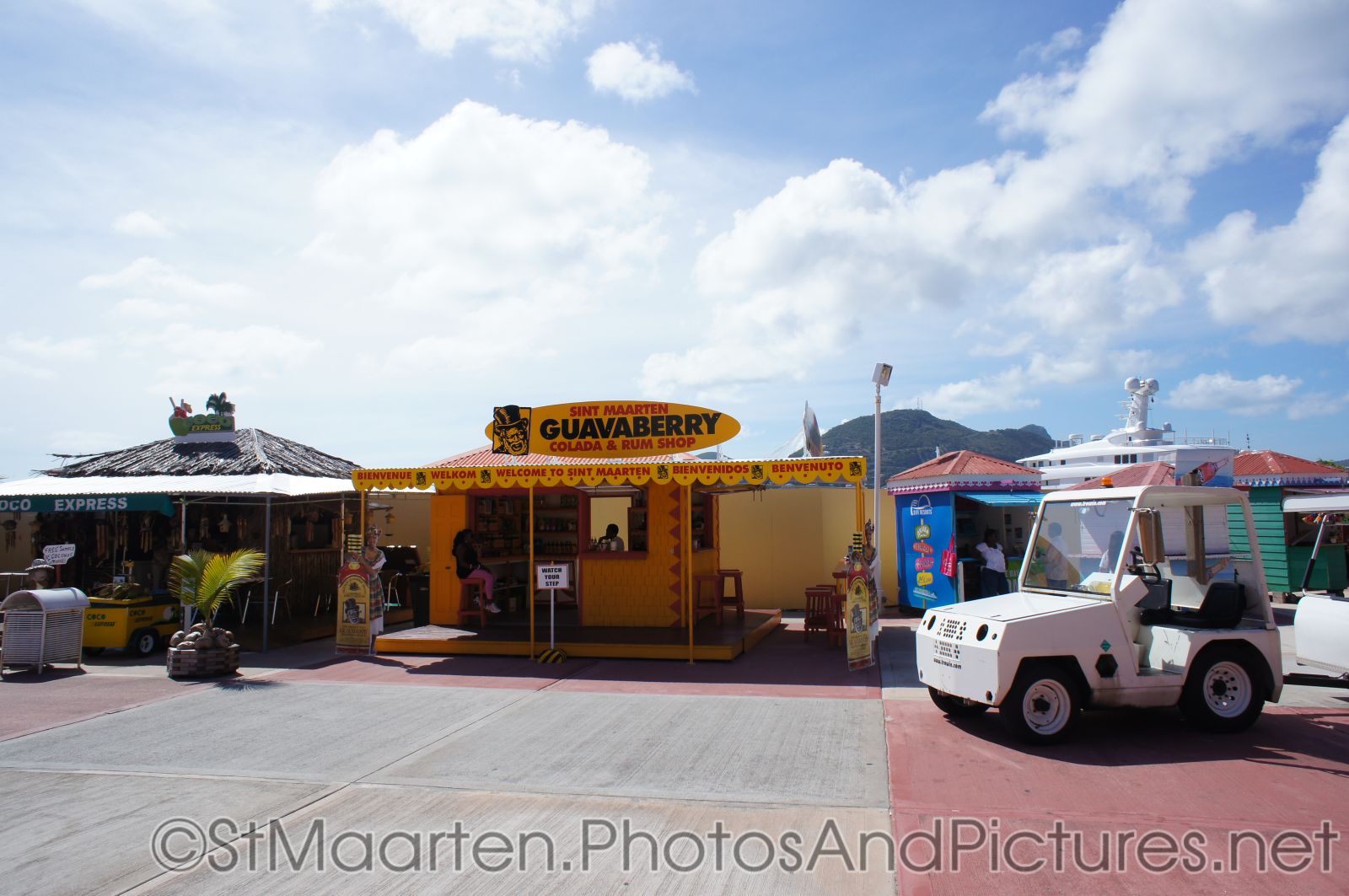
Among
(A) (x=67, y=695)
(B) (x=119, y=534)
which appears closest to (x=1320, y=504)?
(A) (x=67, y=695)

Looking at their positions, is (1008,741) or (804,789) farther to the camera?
(1008,741)

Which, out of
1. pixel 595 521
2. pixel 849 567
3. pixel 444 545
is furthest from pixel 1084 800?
pixel 595 521

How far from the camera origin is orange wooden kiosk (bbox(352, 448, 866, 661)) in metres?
11.1

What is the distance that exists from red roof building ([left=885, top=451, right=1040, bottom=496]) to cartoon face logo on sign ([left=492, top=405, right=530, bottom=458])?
24.0 feet

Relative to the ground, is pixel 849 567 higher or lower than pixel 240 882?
higher

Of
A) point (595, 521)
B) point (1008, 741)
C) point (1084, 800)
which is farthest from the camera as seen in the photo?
point (595, 521)

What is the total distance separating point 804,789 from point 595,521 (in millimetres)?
11487

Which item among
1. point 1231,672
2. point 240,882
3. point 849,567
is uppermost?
point 849,567

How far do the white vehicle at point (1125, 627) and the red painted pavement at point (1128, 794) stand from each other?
0.34 meters

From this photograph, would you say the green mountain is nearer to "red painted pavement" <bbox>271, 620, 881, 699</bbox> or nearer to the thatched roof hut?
the thatched roof hut

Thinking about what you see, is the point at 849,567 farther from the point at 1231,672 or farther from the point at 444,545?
the point at 444,545

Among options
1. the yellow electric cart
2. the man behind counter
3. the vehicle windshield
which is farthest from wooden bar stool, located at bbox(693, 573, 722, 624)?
the yellow electric cart

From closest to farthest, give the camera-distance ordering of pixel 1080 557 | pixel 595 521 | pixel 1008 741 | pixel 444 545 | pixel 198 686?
pixel 1008 741 < pixel 1080 557 < pixel 198 686 < pixel 444 545 < pixel 595 521

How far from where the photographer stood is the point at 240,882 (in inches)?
182
